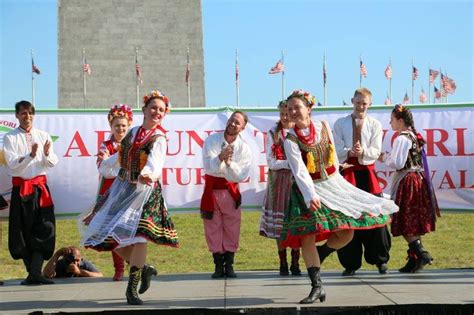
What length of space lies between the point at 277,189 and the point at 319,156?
1.80 meters

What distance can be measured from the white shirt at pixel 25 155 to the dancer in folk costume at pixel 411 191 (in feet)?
10.1

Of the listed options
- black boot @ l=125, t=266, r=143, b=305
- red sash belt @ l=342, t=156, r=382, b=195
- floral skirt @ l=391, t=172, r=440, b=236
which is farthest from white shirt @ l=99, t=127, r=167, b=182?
floral skirt @ l=391, t=172, r=440, b=236

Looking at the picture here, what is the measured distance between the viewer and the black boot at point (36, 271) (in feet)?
25.3

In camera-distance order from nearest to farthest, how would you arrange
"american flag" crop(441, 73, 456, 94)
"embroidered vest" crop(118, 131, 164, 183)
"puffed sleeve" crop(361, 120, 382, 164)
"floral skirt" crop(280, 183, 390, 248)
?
"floral skirt" crop(280, 183, 390, 248) < "embroidered vest" crop(118, 131, 164, 183) < "puffed sleeve" crop(361, 120, 382, 164) < "american flag" crop(441, 73, 456, 94)

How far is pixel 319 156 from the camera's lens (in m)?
6.17

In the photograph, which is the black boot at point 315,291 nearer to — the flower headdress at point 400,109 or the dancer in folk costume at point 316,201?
the dancer in folk costume at point 316,201

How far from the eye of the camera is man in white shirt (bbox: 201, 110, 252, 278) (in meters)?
7.94

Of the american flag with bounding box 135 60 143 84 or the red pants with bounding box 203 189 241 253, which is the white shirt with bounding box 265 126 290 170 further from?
the american flag with bounding box 135 60 143 84

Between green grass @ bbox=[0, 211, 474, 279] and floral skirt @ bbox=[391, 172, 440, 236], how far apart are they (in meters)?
1.66

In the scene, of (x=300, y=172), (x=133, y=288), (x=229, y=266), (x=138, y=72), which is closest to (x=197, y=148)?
(x=229, y=266)

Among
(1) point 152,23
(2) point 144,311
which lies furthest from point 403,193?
(1) point 152,23

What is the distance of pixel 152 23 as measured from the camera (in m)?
38.0

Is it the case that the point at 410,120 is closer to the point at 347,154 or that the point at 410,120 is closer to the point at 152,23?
the point at 347,154

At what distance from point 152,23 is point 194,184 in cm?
2954
